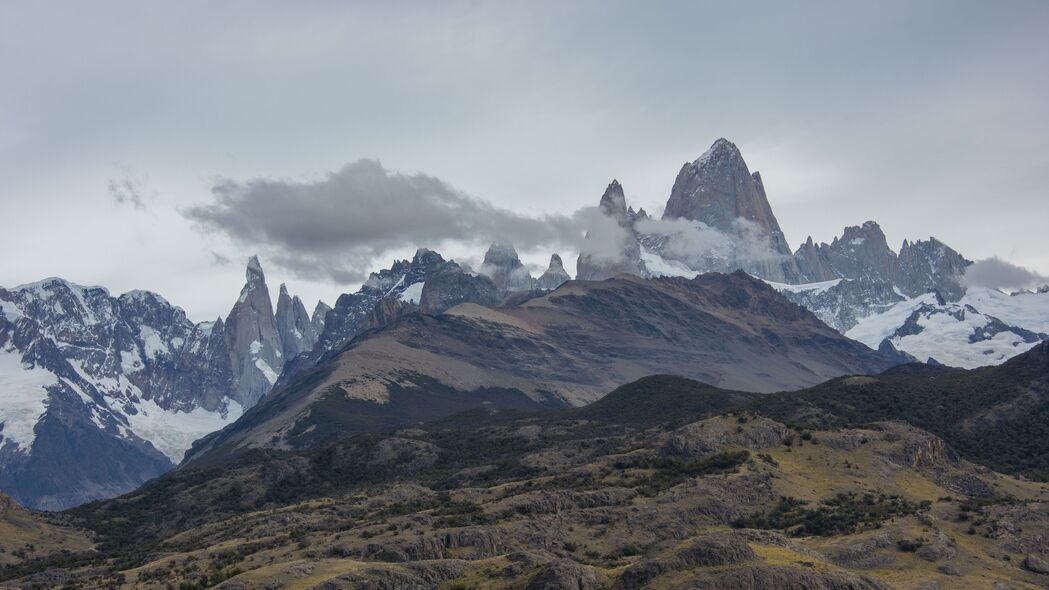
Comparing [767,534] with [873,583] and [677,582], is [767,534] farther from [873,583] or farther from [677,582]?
[677,582]

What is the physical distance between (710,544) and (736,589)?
9.46 meters

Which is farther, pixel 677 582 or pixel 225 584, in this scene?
pixel 225 584

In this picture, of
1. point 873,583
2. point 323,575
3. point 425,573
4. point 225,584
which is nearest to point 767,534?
point 873,583

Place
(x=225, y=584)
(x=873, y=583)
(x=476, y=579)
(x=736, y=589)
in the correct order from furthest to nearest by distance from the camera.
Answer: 1. (x=225, y=584)
2. (x=476, y=579)
3. (x=873, y=583)
4. (x=736, y=589)

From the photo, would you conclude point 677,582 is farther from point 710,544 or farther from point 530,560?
point 530,560

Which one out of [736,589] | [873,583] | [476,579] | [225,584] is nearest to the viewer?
[736,589]

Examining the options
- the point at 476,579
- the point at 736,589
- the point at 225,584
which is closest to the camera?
the point at 736,589

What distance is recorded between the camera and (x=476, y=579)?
182625mm

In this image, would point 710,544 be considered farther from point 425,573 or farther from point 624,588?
point 425,573

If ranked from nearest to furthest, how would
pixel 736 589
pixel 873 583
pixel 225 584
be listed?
1. pixel 736 589
2. pixel 873 583
3. pixel 225 584

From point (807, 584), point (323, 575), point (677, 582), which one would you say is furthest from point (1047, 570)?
point (323, 575)

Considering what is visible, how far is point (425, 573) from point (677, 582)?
4891 cm

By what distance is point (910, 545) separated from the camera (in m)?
198

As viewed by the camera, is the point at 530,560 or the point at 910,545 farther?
the point at 910,545
